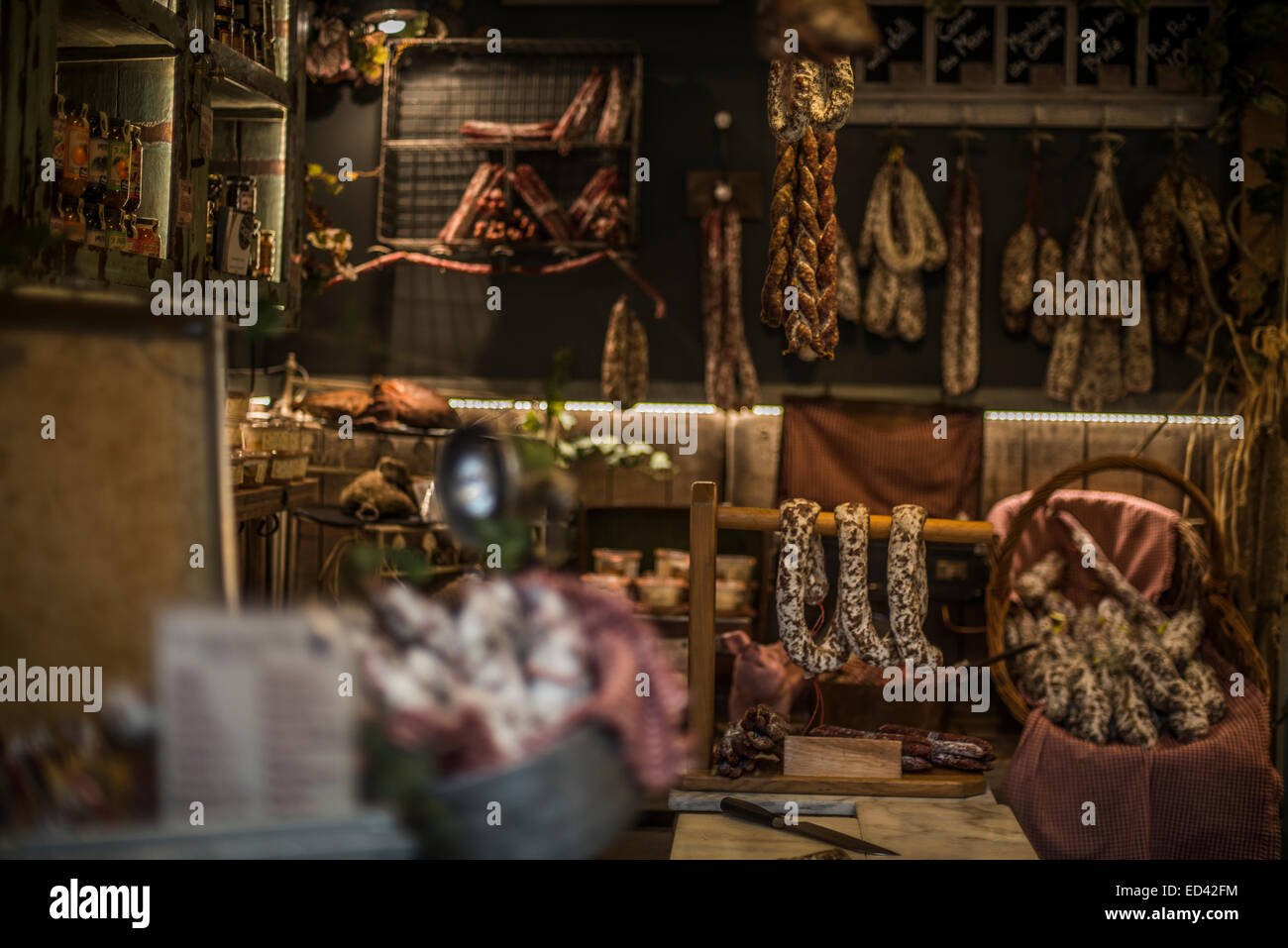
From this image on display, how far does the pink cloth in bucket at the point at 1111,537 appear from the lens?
493 cm

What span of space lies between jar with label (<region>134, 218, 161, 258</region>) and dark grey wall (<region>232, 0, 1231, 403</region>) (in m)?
3.00

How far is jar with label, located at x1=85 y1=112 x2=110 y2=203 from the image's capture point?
9.70 feet

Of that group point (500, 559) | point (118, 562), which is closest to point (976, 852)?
point (500, 559)

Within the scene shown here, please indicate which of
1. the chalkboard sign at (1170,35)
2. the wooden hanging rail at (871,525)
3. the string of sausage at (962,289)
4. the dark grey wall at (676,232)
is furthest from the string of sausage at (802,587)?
the chalkboard sign at (1170,35)

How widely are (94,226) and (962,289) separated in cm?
444

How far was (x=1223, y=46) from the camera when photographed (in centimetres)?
575

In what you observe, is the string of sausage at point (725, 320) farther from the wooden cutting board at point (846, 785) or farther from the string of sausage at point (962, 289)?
the wooden cutting board at point (846, 785)

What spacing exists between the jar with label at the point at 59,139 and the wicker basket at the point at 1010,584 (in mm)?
3009

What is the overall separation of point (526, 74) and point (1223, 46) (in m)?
3.65

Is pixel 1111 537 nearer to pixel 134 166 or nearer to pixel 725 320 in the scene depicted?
pixel 725 320

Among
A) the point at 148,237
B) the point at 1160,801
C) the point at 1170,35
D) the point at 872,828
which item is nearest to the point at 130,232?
the point at 148,237

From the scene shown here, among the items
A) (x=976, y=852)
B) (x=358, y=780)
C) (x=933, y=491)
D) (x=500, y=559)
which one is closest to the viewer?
(x=358, y=780)
